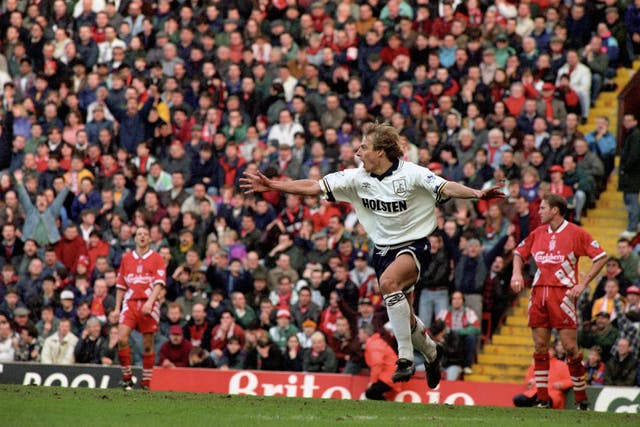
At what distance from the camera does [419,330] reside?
13.7 m

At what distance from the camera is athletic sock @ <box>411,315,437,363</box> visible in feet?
45.0

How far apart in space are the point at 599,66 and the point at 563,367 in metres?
7.71

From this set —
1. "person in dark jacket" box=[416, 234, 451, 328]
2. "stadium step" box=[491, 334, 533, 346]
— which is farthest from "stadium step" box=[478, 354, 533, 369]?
"person in dark jacket" box=[416, 234, 451, 328]

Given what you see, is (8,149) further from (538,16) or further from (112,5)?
(538,16)

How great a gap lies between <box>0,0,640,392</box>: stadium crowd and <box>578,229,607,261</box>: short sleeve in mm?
3319

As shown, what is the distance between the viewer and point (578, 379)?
15273 mm

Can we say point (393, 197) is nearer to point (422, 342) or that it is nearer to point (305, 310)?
point (422, 342)

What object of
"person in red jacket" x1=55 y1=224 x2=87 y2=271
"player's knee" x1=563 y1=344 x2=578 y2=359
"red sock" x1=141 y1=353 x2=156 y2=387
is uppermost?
"person in red jacket" x1=55 y1=224 x2=87 y2=271

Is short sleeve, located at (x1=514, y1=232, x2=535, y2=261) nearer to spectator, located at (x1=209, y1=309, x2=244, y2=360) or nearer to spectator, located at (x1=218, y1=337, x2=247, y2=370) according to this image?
spectator, located at (x1=218, y1=337, x2=247, y2=370)

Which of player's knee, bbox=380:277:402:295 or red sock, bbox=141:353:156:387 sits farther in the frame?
red sock, bbox=141:353:156:387

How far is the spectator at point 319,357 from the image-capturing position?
19.8 metres

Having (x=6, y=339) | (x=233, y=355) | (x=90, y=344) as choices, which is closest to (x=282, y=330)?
(x=233, y=355)

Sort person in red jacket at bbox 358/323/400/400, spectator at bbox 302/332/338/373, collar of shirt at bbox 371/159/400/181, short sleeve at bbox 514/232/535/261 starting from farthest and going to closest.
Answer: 1. spectator at bbox 302/332/338/373
2. person in red jacket at bbox 358/323/400/400
3. short sleeve at bbox 514/232/535/261
4. collar of shirt at bbox 371/159/400/181

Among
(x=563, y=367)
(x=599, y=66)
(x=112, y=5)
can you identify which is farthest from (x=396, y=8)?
(x=563, y=367)
